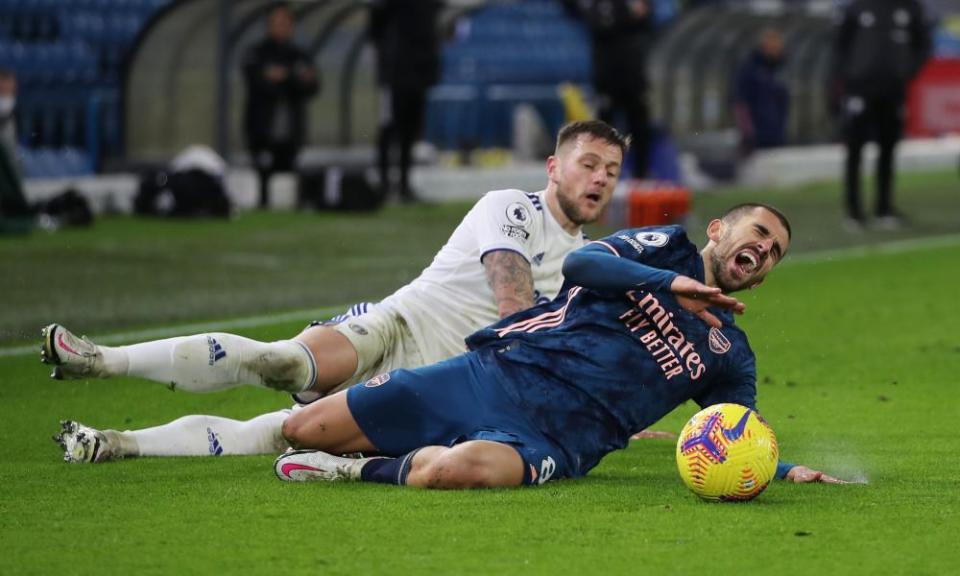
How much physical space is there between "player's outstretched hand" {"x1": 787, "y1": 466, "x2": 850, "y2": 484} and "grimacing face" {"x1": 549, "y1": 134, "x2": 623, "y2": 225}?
1353mm

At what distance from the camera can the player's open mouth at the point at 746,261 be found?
638 cm

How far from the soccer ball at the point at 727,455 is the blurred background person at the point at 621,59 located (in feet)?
46.8

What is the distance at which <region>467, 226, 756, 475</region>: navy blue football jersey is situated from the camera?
652 cm

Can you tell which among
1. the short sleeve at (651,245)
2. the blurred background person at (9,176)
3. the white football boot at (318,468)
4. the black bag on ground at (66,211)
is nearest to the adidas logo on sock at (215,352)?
the white football boot at (318,468)

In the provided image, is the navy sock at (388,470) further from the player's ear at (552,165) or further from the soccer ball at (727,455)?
the player's ear at (552,165)

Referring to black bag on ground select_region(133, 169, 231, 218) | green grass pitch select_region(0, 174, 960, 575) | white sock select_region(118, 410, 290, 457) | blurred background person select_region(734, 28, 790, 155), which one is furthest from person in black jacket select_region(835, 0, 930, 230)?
white sock select_region(118, 410, 290, 457)

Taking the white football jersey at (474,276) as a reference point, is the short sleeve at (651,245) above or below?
above

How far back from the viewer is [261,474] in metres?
6.88

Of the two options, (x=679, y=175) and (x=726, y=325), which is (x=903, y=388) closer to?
(x=726, y=325)

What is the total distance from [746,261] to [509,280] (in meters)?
1.13

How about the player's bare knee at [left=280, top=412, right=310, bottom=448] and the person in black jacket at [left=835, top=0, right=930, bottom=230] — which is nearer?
the player's bare knee at [left=280, top=412, right=310, bottom=448]

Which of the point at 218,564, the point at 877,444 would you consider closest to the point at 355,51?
the point at 877,444

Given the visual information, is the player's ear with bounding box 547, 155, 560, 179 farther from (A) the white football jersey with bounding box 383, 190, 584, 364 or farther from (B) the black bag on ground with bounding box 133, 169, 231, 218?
(B) the black bag on ground with bounding box 133, 169, 231, 218

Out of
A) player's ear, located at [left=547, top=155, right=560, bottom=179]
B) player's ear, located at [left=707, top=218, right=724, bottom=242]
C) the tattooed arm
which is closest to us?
player's ear, located at [left=707, top=218, right=724, bottom=242]
